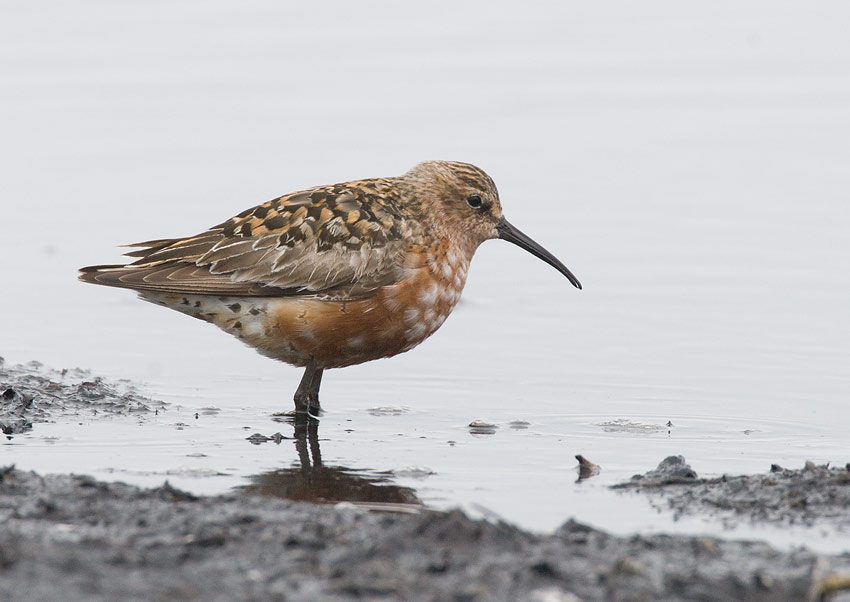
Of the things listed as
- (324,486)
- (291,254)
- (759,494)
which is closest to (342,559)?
(324,486)

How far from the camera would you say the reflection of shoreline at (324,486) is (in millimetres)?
7664

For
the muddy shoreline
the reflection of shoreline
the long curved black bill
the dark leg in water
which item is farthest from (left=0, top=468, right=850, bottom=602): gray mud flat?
the long curved black bill

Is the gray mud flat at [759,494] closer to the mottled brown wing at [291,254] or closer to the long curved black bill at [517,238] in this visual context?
the mottled brown wing at [291,254]

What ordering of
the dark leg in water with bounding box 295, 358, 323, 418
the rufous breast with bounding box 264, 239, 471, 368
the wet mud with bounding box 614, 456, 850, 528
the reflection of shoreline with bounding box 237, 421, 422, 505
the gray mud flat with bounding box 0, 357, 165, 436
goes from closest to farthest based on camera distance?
the wet mud with bounding box 614, 456, 850, 528, the reflection of shoreline with bounding box 237, 421, 422, 505, the gray mud flat with bounding box 0, 357, 165, 436, the rufous breast with bounding box 264, 239, 471, 368, the dark leg in water with bounding box 295, 358, 323, 418

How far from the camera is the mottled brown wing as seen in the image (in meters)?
9.31

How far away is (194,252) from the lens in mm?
9648

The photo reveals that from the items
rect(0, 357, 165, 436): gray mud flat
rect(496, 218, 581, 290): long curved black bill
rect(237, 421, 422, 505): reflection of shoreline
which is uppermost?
rect(496, 218, 581, 290): long curved black bill

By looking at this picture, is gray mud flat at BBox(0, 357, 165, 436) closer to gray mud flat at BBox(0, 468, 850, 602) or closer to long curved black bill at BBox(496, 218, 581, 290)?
gray mud flat at BBox(0, 468, 850, 602)

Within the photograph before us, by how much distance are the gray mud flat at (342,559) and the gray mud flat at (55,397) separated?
2431 millimetres

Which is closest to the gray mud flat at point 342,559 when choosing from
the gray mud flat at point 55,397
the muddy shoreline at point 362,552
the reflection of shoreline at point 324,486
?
the muddy shoreline at point 362,552

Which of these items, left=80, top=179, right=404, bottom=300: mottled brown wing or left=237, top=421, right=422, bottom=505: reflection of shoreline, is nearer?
left=237, top=421, right=422, bottom=505: reflection of shoreline

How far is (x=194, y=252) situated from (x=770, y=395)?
4501mm

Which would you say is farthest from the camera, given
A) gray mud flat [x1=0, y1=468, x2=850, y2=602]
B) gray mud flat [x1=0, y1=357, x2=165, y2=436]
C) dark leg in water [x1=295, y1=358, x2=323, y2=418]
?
dark leg in water [x1=295, y1=358, x2=323, y2=418]

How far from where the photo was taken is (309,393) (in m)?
9.55
